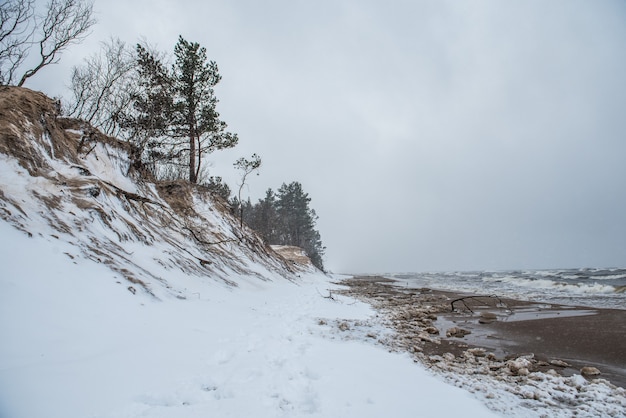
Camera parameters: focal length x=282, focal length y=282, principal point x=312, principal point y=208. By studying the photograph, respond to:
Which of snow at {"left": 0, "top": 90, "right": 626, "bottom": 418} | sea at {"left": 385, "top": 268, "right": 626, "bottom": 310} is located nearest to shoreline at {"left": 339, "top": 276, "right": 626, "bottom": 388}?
snow at {"left": 0, "top": 90, "right": 626, "bottom": 418}

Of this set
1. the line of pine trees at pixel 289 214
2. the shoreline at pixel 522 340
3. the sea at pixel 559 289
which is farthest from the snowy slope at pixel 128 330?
the line of pine trees at pixel 289 214

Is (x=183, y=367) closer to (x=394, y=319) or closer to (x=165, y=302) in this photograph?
(x=165, y=302)

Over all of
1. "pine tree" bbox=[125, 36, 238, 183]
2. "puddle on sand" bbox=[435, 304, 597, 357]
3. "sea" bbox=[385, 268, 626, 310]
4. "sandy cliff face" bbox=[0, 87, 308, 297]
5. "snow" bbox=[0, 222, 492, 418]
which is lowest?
"sea" bbox=[385, 268, 626, 310]

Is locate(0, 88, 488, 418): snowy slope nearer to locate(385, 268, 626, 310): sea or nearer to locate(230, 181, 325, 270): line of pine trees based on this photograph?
locate(385, 268, 626, 310): sea

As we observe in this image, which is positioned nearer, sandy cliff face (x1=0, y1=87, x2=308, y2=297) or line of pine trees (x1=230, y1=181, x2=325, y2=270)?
sandy cliff face (x1=0, y1=87, x2=308, y2=297)

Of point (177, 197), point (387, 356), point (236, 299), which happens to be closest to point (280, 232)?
point (177, 197)

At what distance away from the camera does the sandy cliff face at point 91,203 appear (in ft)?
18.2

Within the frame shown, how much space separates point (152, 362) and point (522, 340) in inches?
316

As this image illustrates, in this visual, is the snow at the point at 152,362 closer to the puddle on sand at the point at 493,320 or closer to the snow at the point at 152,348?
the snow at the point at 152,348

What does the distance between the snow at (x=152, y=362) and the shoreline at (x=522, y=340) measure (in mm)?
1327

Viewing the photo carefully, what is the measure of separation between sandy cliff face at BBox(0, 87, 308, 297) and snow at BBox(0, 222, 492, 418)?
0.70 m

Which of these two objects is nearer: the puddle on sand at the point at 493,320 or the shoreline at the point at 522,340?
the shoreline at the point at 522,340

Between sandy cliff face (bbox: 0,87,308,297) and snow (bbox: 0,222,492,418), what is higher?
sandy cliff face (bbox: 0,87,308,297)

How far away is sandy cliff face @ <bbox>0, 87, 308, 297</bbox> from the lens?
5.56 m
